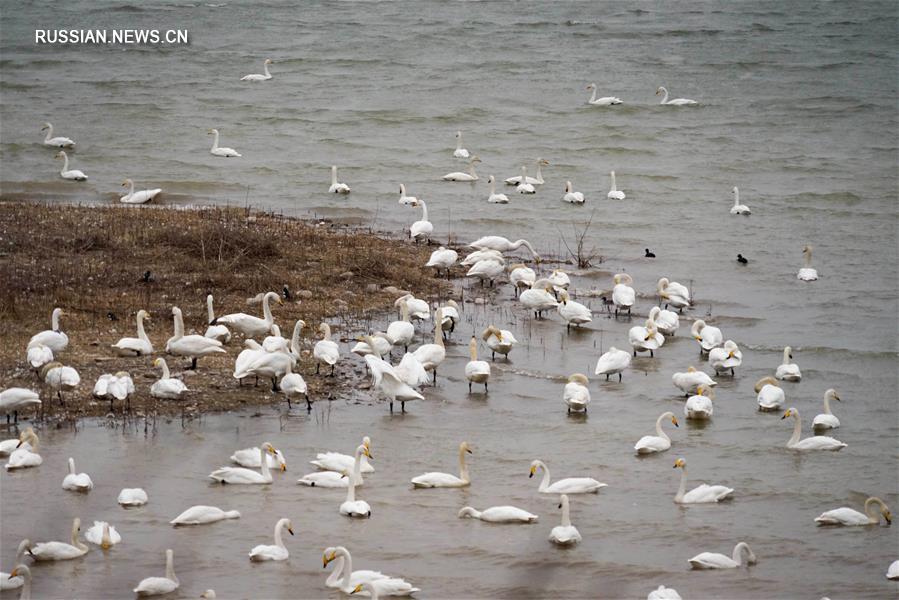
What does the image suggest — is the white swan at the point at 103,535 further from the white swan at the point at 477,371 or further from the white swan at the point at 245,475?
the white swan at the point at 477,371

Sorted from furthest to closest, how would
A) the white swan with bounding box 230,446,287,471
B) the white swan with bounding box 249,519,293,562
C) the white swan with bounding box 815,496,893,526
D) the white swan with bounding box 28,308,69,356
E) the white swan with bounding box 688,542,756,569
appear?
the white swan with bounding box 28,308,69,356
the white swan with bounding box 230,446,287,471
the white swan with bounding box 815,496,893,526
the white swan with bounding box 688,542,756,569
the white swan with bounding box 249,519,293,562

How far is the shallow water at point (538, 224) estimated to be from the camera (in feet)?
36.2

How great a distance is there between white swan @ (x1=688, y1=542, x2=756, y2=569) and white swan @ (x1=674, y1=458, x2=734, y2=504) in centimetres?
132

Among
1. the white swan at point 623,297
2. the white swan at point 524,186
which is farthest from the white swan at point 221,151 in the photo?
the white swan at point 623,297

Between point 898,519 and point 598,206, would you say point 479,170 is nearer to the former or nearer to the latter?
point 598,206

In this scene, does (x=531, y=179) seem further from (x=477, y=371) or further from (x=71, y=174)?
(x=477, y=371)

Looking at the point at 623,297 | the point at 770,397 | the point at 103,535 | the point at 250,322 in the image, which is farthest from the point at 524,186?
the point at 103,535

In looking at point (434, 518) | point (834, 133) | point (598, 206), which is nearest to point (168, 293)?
point (434, 518)

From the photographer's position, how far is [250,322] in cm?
1580

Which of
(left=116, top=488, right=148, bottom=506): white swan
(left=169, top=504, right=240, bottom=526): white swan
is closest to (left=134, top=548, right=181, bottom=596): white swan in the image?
(left=169, top=504, right=240, bottom=526): white swan

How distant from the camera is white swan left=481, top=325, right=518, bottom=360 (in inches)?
645

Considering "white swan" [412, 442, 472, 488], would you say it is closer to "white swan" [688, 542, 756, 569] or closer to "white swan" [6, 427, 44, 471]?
"white swan" [688, 542, 756, 569]

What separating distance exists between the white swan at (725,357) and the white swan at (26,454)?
8028mm

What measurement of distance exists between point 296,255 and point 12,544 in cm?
950
